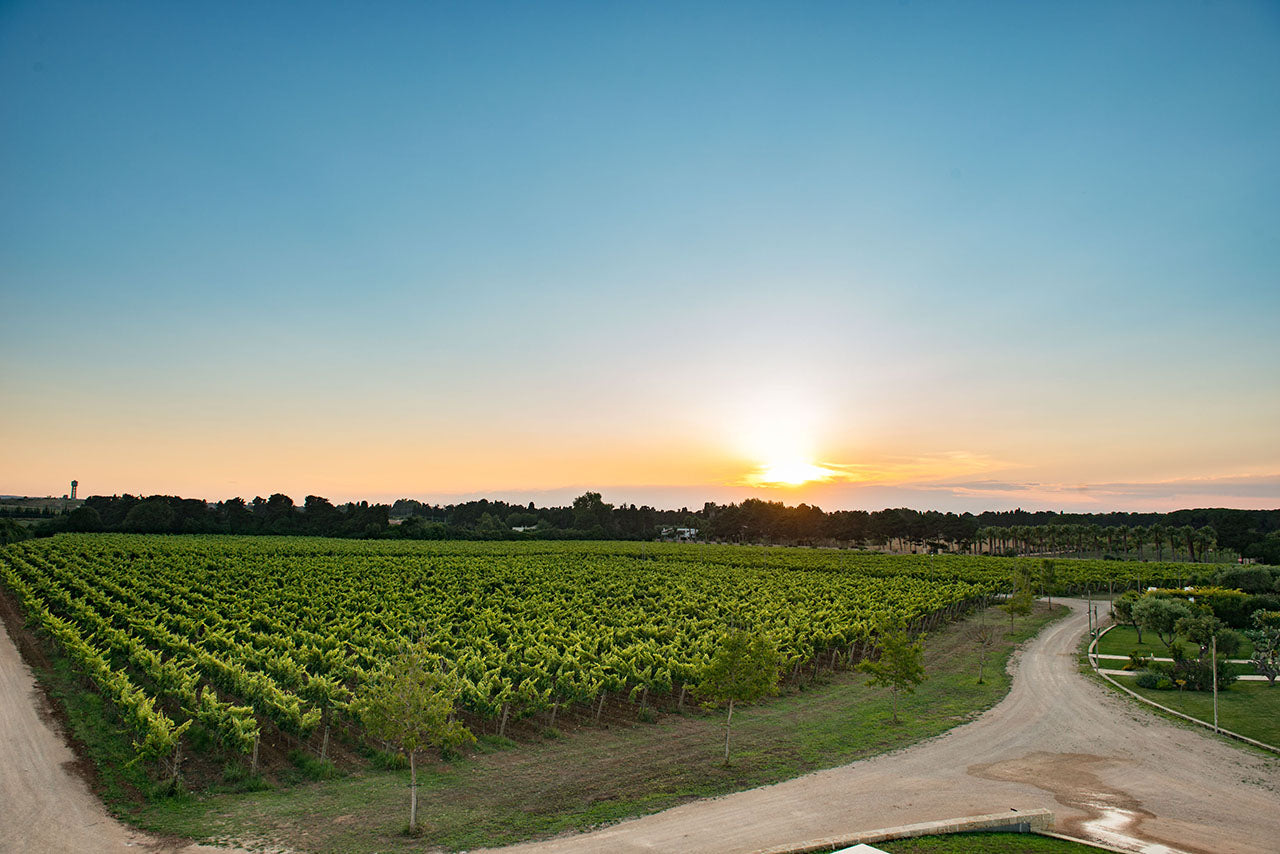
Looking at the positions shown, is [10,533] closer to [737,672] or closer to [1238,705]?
[737,672]

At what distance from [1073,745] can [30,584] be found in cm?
7650

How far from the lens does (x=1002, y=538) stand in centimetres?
19662

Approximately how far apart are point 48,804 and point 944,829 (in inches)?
913

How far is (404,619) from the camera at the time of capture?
48281 millimetres

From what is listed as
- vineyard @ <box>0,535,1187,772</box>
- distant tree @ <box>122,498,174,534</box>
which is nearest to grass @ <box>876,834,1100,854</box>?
vineyard @ <box>0,535,1187,772</box>

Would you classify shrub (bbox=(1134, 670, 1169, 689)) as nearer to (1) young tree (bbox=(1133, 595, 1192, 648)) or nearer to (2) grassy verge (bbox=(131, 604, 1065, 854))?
(2) grassy verge (bbox=(131, 604, 1065, 854))

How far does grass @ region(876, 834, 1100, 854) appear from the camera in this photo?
1588cm

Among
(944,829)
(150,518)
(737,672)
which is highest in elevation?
(737,672)

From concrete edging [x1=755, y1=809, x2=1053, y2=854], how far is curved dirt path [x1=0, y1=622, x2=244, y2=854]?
44.7 ft

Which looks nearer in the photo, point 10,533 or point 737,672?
point 737,672

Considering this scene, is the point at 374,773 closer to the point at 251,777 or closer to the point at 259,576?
the point at 251,777

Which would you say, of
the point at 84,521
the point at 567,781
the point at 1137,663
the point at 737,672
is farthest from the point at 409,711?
the point at 84,521

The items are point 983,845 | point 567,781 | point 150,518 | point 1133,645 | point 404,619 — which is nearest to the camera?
point 983,845

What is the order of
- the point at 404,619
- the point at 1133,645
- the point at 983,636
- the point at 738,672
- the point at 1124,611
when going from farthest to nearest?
1. the point at 1124,611
2. the point at 1133,645
3. the point at 404,619
4. the point at 983,636
5. the point at 738,672
